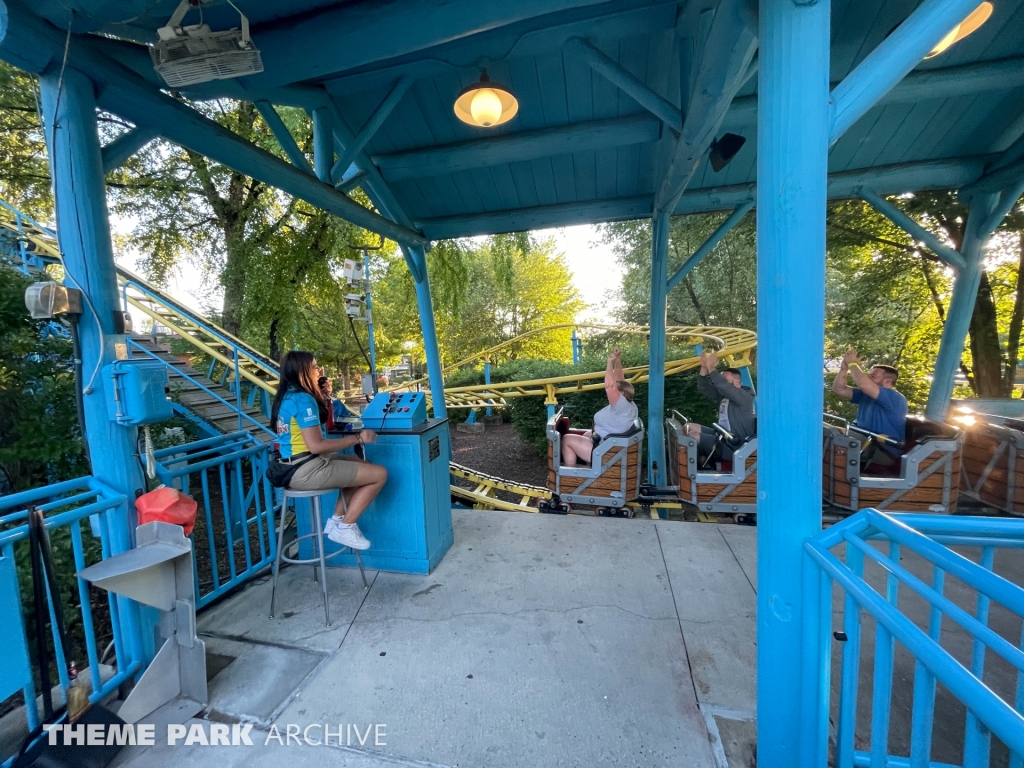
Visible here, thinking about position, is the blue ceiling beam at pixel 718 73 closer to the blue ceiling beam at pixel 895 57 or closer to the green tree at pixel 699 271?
the blue ceiling beam at pixel 895 57

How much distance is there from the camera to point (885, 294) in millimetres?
7668

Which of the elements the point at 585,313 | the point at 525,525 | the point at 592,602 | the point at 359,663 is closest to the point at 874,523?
the point at 592,602

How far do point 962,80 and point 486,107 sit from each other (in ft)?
10.5

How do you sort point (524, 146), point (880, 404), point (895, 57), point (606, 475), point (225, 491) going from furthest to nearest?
point (606, 475)
point (880, 404)
point (524, 146)
point (225, 491)
point (895, 57)

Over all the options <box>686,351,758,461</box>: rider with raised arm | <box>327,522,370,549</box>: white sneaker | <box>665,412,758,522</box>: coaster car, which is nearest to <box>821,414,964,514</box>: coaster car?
<box>665,412,758,522</box>: coaster car

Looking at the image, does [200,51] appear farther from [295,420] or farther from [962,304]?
[962,304]

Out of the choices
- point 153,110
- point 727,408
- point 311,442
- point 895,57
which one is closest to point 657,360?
point 727,408

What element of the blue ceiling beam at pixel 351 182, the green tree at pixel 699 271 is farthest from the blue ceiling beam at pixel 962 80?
the green tree at pixel 699 271

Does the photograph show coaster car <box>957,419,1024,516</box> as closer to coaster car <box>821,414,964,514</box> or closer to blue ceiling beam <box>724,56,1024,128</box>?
coaster car <box>821,414,964,514</box>

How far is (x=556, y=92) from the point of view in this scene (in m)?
3.10

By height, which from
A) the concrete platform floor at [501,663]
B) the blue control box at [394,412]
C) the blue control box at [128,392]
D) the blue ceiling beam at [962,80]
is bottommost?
the concrete platform floor at [501,663]

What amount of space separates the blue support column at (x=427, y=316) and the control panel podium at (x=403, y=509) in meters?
1.65

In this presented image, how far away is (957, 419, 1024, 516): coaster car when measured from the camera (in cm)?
374

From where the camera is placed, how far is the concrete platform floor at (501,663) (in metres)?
1.68
